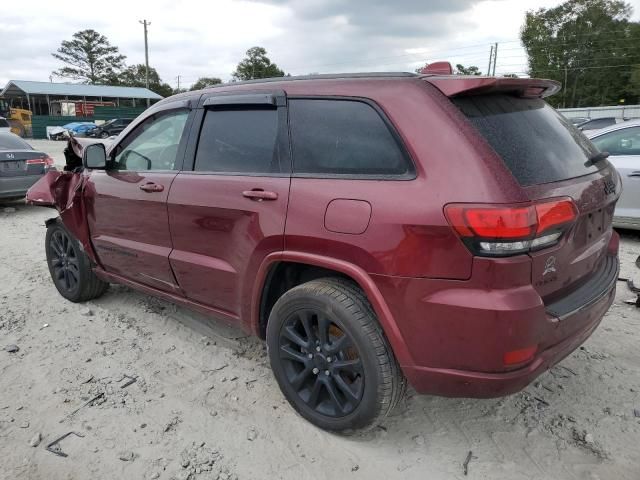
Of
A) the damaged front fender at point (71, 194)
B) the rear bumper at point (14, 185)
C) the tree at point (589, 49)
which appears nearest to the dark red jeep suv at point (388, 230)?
the damaged front fender at point (71, 194)

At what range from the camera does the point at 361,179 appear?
2340 mm

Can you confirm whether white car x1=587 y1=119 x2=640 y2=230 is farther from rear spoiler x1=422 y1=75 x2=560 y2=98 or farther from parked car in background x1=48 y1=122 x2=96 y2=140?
parked car in background x1=48 y1=122 x2=96 y2=140

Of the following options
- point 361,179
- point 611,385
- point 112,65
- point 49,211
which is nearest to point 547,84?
point 361,179

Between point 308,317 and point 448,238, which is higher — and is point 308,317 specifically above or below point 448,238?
below

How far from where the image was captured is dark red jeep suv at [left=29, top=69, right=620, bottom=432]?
2.05 m

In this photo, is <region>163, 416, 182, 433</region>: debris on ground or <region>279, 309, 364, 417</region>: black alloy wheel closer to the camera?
<region>279, 309, 364, 417</region>: black alloy wheel

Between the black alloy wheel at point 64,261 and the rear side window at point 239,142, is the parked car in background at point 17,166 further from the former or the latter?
the rear side window at point 239,142

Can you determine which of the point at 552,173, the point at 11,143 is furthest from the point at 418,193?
the point at 11,143

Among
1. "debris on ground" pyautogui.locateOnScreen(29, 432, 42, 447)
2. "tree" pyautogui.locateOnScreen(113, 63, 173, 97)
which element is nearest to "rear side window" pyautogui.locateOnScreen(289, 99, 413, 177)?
"debris on ground" pyautogui.locateOnScreen(29, 432, 42, 447)

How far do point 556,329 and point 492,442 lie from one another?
30.2 inches

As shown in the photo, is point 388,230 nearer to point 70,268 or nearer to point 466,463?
point 466,463

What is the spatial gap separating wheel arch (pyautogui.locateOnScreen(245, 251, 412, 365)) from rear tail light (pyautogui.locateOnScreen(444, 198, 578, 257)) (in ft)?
1.58

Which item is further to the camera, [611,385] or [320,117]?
[611,385]

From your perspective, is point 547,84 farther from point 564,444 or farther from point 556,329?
point 564,444
